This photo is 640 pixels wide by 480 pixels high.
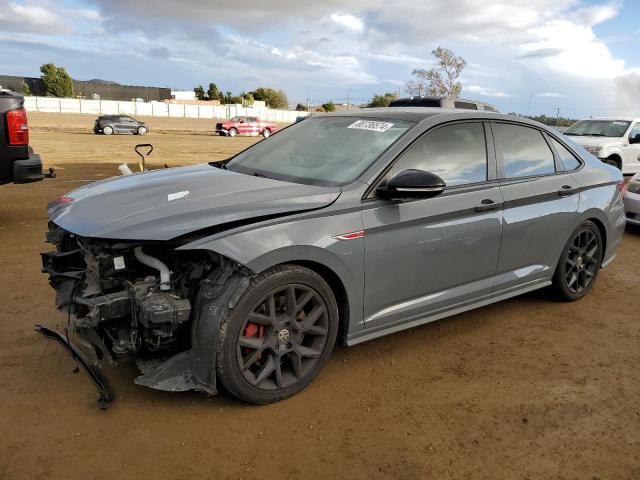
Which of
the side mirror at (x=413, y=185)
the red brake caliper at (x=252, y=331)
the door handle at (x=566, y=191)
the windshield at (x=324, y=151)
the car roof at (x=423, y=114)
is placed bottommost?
the red brake caliper at (x=252, y=331)

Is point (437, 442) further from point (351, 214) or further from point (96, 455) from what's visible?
point (96, 455)

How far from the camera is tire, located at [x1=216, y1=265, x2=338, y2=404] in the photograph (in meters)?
2.84

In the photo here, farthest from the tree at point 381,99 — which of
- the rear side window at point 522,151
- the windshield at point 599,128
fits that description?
the rear side window at point 522,151

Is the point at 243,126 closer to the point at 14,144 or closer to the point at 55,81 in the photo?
the point at 14,144

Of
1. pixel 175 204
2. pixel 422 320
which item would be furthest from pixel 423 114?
pixel 175 204

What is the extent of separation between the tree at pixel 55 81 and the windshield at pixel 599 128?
285 feet

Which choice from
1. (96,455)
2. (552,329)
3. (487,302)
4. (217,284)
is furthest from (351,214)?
(552,329)

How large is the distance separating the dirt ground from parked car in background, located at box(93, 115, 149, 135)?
30768mm

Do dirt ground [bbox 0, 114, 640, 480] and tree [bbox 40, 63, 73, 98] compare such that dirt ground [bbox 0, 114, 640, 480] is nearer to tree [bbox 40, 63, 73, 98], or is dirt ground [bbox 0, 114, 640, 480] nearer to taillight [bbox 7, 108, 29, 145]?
taillight [bbox 7, 108, 29, 145]

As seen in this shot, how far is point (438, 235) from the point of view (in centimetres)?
353

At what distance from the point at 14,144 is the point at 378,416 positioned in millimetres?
5512

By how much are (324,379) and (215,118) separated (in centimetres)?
7186

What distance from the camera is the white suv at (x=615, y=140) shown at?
1265 centimetres

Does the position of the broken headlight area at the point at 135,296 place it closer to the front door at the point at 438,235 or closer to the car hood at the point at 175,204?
the car hood at the point at 175,204
